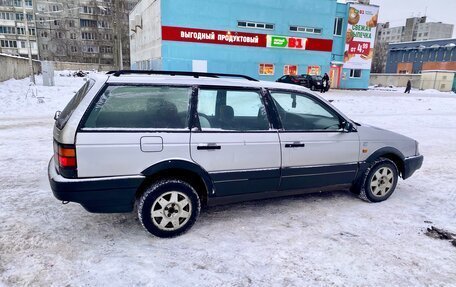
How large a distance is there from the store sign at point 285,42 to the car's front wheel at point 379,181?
2815cm

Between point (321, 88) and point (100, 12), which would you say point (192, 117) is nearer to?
point (321, 88)

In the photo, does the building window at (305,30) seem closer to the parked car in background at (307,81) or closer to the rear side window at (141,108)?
the parked car in background at (307,81)

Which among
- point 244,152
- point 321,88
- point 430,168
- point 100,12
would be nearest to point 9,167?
point 244,152

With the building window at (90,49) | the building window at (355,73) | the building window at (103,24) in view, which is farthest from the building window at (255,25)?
the building window at (90,49)

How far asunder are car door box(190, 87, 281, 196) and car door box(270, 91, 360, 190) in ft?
0.64

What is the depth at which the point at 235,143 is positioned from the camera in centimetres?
374

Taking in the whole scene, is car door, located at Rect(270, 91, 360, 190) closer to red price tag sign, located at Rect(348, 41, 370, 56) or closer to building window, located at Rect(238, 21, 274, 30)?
building window, located at Rect(238, 21, 274, 30)

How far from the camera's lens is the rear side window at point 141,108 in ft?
10.9

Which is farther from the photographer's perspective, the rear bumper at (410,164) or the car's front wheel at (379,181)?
the rear bumper at (410,164)

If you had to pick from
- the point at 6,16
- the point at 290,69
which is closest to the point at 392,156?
the point at 290,69

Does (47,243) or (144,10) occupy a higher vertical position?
(144,10)

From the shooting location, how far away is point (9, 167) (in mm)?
5801

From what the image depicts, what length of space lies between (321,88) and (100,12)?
59.9 m

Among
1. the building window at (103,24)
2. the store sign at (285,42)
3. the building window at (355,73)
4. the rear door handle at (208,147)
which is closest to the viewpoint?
the rear door handle at (208,147)
